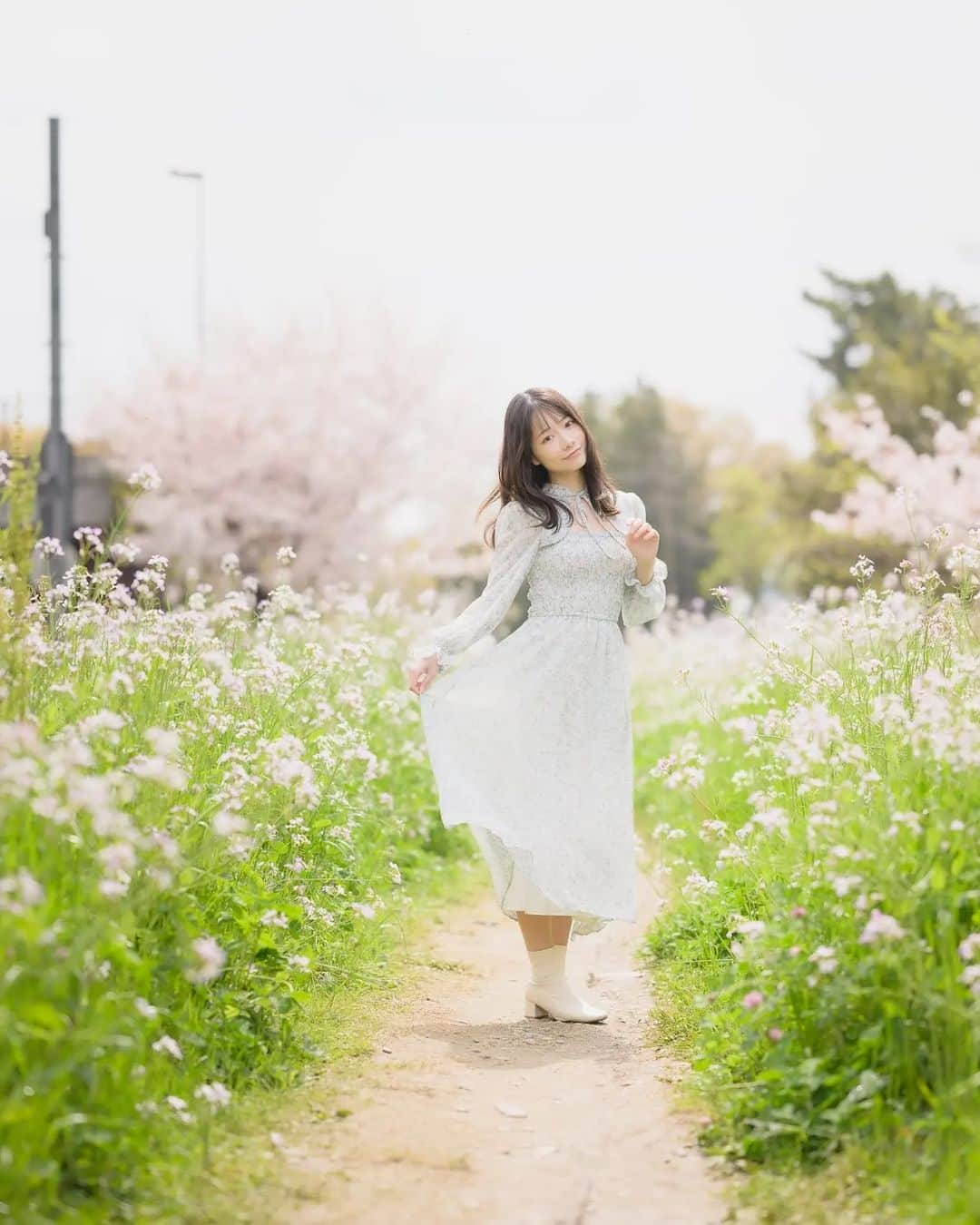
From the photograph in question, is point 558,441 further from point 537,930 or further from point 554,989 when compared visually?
point 554,989

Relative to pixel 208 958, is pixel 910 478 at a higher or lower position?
higher

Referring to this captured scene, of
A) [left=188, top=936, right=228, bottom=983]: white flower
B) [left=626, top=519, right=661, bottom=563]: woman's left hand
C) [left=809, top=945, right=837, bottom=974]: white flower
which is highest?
[left=626, top=519, right=661, bottom=563]: woman's left hand

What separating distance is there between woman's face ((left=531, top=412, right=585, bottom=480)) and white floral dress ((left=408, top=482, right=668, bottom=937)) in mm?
132

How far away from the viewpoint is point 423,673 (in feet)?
15.3

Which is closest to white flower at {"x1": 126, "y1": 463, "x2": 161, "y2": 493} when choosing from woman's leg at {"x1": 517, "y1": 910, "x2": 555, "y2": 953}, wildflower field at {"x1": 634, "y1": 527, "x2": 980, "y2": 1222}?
woman's leg at {"x1": 517, "y1": 910, "x2": 555, "y2": 953}

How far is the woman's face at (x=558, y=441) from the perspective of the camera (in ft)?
15.7

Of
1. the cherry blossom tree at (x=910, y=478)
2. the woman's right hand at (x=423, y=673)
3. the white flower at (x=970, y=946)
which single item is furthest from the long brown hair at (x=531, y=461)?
the cherry blossom tree at (x=910, y=478)

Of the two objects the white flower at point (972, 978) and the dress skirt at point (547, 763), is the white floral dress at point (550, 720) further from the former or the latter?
the white flower at point (972, 978)

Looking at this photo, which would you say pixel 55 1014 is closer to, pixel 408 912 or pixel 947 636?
pixel 947 636

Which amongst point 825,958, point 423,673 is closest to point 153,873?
point 825,958

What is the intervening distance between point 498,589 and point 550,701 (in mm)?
436

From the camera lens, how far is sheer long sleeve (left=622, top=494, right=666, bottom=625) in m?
4.83

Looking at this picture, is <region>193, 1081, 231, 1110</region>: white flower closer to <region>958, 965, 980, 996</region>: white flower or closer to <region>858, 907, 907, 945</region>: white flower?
<region>858, 907, 907, 945</region>: white flower

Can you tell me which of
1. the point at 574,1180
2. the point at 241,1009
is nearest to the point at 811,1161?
the point at 574,1180
